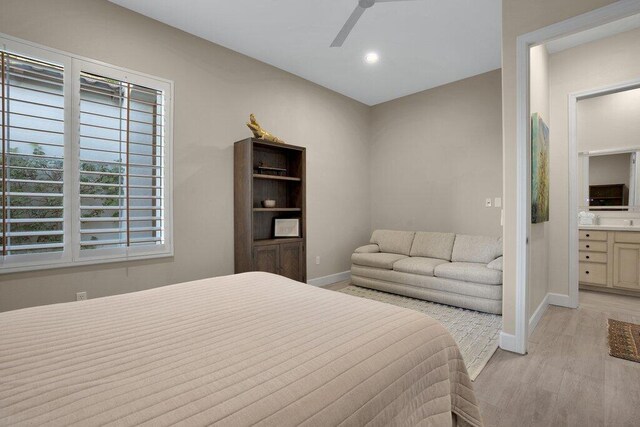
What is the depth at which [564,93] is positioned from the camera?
11.1ft

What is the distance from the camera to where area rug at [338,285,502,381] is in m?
2.32

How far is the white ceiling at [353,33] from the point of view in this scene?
8.59ft

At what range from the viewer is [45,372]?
82cm

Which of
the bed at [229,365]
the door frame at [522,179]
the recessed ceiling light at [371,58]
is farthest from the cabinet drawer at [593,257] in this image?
the bed at [229,365]

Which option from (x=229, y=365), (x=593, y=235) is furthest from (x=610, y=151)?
(x=229, y=365)

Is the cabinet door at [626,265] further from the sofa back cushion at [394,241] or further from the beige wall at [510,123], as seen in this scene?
the beige wall at [510,123]

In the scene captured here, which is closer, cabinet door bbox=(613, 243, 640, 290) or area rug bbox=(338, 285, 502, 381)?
area rug bbox=(338, 285, 502, 381)

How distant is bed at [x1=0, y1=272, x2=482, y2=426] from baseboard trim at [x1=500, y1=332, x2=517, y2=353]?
4.66 ft

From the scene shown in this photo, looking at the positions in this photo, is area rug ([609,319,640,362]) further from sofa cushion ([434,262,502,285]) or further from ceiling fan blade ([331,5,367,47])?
ceiling fan blade ([331,5,367,47])

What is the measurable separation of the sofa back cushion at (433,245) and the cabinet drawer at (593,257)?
67.2 inches

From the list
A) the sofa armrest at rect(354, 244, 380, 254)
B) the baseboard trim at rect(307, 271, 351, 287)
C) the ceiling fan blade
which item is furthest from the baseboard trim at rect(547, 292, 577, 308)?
the ceiling fan blade

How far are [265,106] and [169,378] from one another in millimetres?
3403

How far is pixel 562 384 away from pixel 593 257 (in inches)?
114

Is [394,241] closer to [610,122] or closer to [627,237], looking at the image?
[627,237]
